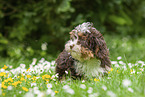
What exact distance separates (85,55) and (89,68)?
1.06 feet

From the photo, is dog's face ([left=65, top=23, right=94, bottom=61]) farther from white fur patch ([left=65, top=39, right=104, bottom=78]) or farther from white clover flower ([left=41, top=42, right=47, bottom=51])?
white clover flower ([left=41, top=42, right=47, bottom=51])

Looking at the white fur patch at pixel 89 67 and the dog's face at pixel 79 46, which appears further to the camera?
the white fur patch at pixel 89 67

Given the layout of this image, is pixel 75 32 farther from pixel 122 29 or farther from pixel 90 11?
pixel 122 29

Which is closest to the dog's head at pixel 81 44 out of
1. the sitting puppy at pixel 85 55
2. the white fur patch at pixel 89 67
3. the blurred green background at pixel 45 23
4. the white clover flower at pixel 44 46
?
the sitting puppy at pixel 85 55

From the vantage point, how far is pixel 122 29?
29.5 feet

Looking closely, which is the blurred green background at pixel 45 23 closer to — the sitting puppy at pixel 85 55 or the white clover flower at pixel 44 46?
the white clover flower at pixel 44 46

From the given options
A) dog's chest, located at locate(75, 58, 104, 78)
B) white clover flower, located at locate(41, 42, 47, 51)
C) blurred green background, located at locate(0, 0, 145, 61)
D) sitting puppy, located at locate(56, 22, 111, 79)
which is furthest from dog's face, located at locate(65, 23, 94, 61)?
white clover flower, located at locate(41, 42, 47, 51)

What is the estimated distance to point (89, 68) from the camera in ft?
10.3

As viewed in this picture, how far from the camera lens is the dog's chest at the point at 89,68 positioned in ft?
10.2

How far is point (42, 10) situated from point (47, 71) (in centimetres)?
258

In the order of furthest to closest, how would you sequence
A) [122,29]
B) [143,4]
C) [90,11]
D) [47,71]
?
[122,29], [143,4], [90,11], [47,71]

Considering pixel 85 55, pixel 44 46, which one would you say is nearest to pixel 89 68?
pixel 85 55

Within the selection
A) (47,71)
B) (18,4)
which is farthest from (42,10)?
(47,71)

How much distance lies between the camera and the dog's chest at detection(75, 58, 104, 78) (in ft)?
10.2
